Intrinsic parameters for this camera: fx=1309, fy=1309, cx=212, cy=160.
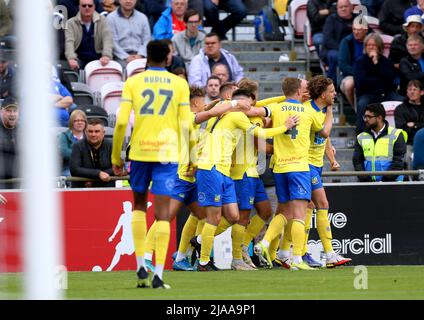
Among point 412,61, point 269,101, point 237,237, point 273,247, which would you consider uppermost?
point 412,61

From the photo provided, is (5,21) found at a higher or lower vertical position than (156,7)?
higher

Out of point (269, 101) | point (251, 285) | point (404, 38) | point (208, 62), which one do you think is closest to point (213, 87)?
point (269, 101)

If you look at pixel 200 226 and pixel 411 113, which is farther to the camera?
pixel 411 113

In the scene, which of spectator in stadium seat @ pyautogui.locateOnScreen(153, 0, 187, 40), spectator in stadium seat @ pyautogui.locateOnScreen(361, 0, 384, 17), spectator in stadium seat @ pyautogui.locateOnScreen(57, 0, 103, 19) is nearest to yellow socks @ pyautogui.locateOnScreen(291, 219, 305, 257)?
spectator in stadium seat @ pyautogui.locateOnScreen(153, 0, 187, 40)

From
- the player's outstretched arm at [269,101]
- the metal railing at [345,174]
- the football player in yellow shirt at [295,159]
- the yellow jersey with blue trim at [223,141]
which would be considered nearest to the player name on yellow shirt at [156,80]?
the yellow jersey with blue trim at [223,141]

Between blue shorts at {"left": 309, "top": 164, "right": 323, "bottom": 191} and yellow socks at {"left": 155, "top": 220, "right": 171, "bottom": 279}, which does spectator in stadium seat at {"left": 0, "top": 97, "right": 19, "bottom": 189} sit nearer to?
yellow socks at {"left": 155, "top": 220, "right": 171, "bottom": 279}

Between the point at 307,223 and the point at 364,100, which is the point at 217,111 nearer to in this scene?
the point at 307,223

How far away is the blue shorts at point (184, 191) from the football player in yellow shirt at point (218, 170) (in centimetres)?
45

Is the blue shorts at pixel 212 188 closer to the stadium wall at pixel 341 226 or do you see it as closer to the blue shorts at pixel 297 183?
the blue shorts at pixel 297 183

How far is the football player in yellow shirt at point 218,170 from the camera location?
1593cm

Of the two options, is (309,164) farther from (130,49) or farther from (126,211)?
(130,49)

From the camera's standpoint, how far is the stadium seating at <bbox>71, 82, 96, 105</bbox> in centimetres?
1958

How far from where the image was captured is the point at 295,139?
628 inches

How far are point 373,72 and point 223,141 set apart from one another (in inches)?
191
